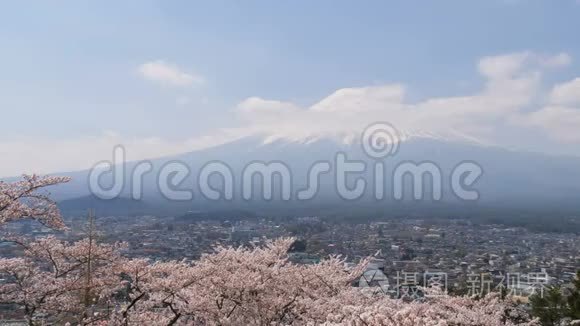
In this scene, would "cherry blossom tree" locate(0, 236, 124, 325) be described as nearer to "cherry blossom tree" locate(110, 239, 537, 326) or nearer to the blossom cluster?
the blossom cluster

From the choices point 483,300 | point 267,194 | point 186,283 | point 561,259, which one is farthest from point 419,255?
point 267,194

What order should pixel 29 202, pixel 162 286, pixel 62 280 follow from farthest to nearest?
pixel 62 280, pixel 162 286, pixel 29 202

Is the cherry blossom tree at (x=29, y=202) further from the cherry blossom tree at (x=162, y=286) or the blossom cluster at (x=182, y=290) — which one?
the blossom cluster at (x=182, y=290)

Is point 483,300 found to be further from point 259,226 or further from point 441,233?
point 441,233

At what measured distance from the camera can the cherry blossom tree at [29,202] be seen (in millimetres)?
5469

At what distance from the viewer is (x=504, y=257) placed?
27.9 metres

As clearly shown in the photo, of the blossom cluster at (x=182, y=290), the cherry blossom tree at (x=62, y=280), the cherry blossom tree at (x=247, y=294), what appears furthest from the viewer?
the cherry blossom tree at (x=247, y=294)

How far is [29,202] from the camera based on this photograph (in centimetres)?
600

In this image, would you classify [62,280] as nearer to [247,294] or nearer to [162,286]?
[162,286]

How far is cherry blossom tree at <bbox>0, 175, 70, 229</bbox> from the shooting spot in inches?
215

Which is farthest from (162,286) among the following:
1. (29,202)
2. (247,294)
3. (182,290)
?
(29,202)

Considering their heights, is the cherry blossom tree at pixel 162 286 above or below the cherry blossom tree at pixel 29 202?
below

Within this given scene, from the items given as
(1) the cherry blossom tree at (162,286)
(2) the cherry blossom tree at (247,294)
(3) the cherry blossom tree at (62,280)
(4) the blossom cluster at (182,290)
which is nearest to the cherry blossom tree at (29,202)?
(1) the cherry blossom tree at (162,286)

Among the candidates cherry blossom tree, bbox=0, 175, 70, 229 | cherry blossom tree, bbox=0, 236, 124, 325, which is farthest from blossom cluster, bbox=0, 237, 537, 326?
cherry blossom tree, bbox=0, 175, 70, 229
